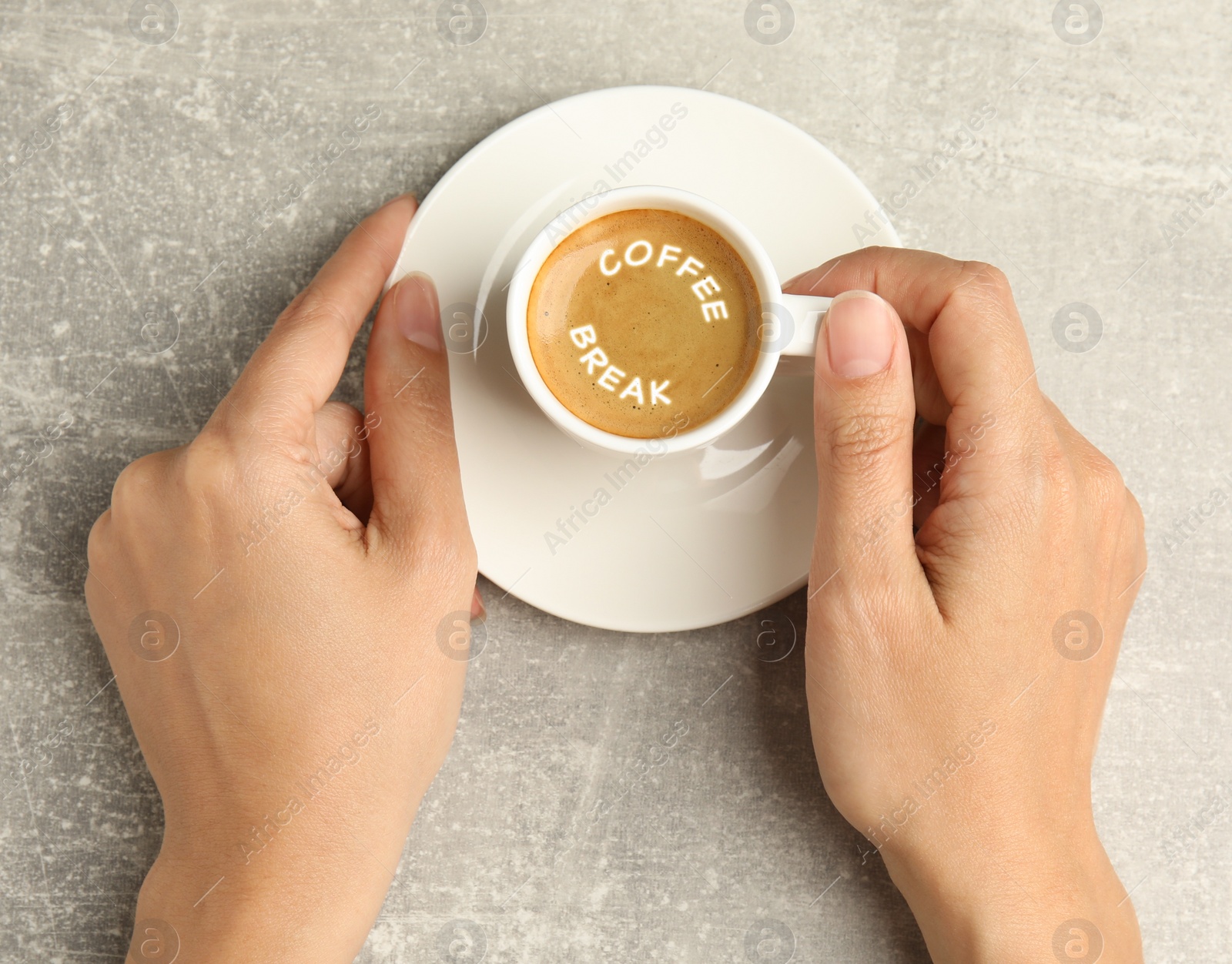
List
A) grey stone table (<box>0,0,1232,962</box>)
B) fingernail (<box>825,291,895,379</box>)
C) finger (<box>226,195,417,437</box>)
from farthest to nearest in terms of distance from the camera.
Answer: grey stone table (<box>0,0,1232,962</box>) → finger (<box>226,195,417,437</box>) → fingernail (<box>825,291,895,379</box>)

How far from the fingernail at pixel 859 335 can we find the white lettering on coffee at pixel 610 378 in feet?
0.90

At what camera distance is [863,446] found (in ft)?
3.47

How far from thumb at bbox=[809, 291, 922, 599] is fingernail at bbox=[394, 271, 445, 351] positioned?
51cm

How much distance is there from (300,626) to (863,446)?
748mm

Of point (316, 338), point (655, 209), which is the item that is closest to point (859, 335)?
point (655, 209)

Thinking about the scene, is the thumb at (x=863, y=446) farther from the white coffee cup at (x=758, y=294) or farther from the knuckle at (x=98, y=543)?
the knuckle at (x=98, y=543)

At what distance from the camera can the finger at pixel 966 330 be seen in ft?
3.66

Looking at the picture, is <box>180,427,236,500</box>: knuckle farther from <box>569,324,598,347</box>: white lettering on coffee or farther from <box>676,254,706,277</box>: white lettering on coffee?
<box>676,254,706,277</box>: white lettering on coffee

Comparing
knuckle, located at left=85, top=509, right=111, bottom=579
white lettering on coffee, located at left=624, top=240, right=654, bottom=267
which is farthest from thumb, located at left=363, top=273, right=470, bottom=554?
knuckle, located at left=85, top=509, right=111, bottom=579

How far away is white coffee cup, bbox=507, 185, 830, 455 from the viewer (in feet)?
3.43

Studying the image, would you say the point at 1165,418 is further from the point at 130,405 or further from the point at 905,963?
the point at 130,405

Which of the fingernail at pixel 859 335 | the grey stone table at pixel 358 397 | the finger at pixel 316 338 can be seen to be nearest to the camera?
the fingernail at pixel 859 335

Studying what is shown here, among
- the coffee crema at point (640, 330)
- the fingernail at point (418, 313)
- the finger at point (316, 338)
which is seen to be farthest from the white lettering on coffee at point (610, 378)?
the finger at point (316, 338)

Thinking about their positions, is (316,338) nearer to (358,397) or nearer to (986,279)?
(358,397)
